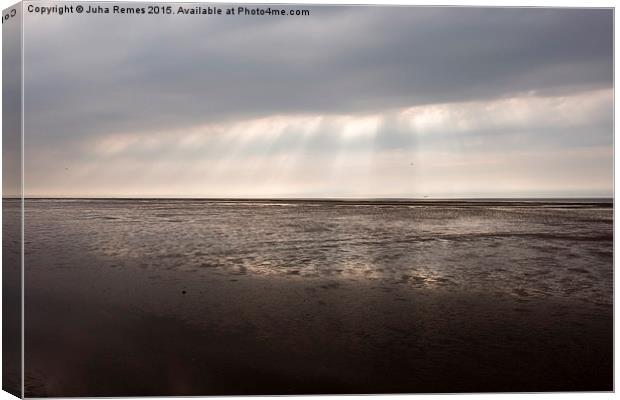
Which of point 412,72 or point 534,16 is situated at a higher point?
point 534,16

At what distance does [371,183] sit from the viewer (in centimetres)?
432

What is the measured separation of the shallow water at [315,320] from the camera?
3.53 meters

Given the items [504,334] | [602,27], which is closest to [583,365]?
A: [504,334]

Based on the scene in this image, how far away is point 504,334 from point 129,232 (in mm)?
8105

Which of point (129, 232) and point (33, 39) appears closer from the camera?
point (33, 39)

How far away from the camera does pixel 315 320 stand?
422 centimetres

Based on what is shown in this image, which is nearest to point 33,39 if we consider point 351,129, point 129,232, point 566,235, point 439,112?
point 351,129

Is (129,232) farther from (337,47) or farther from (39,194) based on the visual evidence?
(337,47)

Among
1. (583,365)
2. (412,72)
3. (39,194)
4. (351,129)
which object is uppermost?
(412,72)

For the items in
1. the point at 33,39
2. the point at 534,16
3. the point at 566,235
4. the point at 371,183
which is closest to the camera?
the point at 33,39

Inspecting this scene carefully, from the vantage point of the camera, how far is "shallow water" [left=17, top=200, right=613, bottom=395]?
11.6ft

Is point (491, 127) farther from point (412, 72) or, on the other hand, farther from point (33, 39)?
point (33, 39)

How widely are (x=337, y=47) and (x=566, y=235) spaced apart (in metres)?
7.45

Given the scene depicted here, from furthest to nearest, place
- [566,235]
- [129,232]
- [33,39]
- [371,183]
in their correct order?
[129,232] < [566,235] < [371,183] < [33,39]
